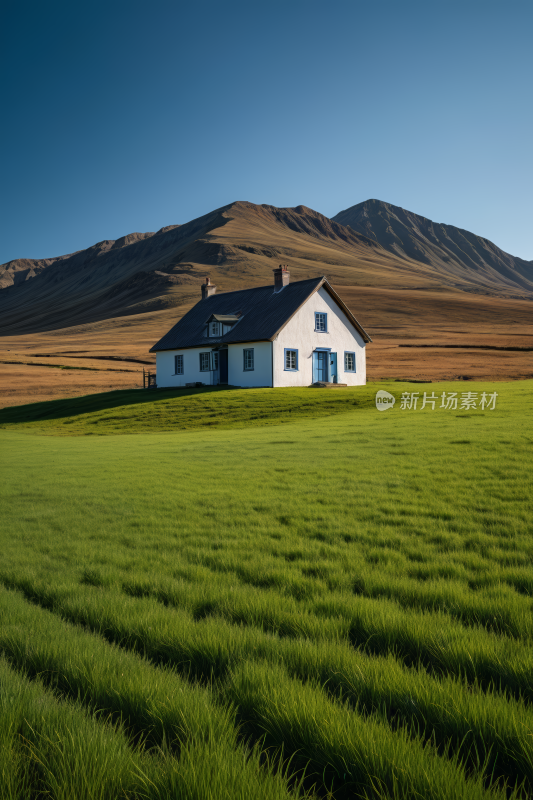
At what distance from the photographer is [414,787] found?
258 centimetres

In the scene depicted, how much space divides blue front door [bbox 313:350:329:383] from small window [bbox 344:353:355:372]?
2.34 metres

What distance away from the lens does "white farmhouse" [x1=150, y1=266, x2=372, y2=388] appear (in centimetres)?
4684

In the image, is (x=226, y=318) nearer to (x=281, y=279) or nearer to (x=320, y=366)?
(x=281, y=279)

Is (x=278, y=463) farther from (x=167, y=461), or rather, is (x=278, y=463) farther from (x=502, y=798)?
(x=502, y=798)

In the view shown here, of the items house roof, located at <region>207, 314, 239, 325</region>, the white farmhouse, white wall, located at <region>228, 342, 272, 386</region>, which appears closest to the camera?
white wall, located at <region>228, 342, 272, 386</region>

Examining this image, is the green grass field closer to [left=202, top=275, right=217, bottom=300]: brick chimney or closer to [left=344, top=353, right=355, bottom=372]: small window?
[left=344, top=353, right=355, bottom=372]: small window

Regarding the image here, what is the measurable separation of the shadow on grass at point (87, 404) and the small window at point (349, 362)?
1108 cm

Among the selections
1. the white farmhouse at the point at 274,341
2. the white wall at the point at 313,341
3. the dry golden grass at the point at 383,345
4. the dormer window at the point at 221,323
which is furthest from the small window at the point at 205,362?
the dry golden grass at the point at 383,345

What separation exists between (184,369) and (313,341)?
1423 cm

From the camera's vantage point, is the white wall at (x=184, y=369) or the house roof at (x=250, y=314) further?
the white wall at (x=184, y=369)

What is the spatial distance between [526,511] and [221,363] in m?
43.5

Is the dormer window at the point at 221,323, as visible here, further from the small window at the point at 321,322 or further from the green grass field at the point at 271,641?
the green grass field at the point at 271,641

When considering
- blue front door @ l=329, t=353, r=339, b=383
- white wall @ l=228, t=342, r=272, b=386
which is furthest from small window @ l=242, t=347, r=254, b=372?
blue front door @ l=329, t=353, r=339, b=383

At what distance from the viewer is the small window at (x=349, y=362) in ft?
168
